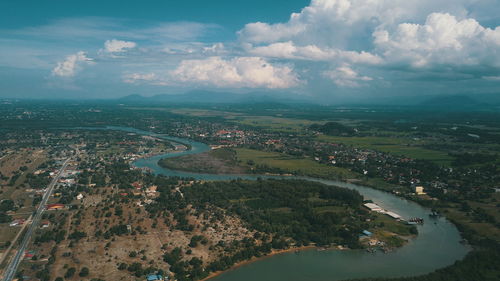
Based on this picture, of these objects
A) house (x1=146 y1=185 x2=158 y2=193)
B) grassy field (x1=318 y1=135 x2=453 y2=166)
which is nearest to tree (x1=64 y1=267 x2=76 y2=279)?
house (x1=146 y1=185 x2=158 y2=193)

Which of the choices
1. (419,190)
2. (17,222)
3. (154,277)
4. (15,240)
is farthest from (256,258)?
(419,190)

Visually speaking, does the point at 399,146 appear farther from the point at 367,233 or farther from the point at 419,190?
the point at 367,233

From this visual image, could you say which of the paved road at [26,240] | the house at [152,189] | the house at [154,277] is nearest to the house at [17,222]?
the paved road at [26,240]

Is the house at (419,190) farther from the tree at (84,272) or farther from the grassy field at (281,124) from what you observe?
the grassy field at (281,124)

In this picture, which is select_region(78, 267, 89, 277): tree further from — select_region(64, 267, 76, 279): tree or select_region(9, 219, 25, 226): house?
select_region(9, 219, 25, 226): house

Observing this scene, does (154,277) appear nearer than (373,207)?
Yes
